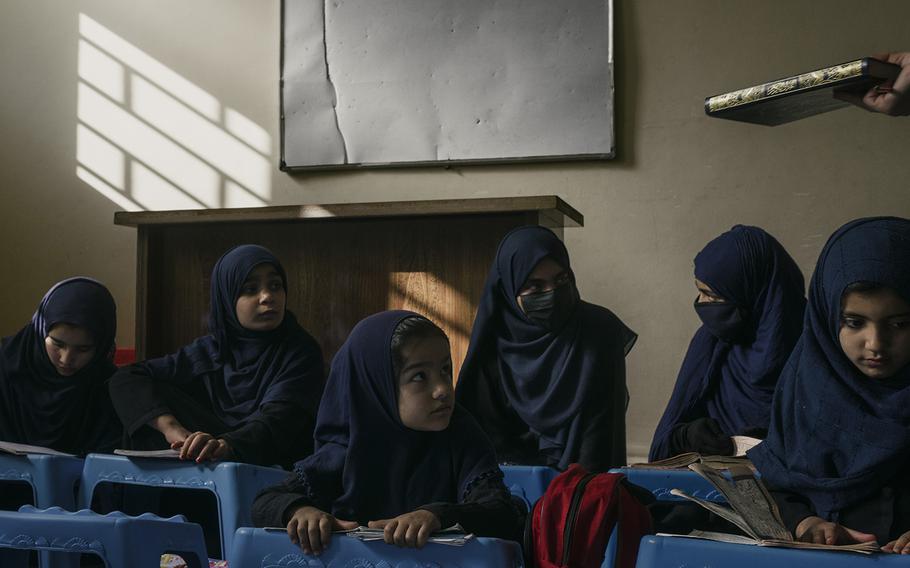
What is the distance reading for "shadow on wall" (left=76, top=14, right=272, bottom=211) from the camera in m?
5.37

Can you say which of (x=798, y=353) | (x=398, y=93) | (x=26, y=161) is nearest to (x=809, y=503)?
(x=798, y=353)

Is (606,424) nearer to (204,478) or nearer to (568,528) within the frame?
(204,478)

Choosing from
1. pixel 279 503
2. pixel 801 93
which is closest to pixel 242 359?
pixel 279 503

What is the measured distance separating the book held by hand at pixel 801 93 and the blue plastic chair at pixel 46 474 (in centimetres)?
166

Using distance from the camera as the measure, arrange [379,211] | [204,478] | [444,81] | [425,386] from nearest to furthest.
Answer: [425,386], [204,478], [379,211], [444,81]

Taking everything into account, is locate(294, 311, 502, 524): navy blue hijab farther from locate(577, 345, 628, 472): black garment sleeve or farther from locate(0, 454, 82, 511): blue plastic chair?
locate(577, 345, 628, 472): black garment sleeve

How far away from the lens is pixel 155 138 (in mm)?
5500

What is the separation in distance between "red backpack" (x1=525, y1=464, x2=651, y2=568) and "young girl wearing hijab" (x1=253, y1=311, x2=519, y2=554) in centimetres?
20

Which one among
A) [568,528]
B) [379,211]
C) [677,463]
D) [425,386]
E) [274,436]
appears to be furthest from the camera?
[379,211]

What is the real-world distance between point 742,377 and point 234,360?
1.43 metres

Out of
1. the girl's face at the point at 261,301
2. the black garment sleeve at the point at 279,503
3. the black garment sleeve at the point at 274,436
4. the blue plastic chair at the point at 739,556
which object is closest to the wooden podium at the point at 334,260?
the girl's face at the point at 261,301

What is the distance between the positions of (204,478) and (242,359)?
2.74 ft

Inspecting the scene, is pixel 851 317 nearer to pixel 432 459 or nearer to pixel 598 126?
pixel 432 459

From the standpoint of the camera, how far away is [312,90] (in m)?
5.27
